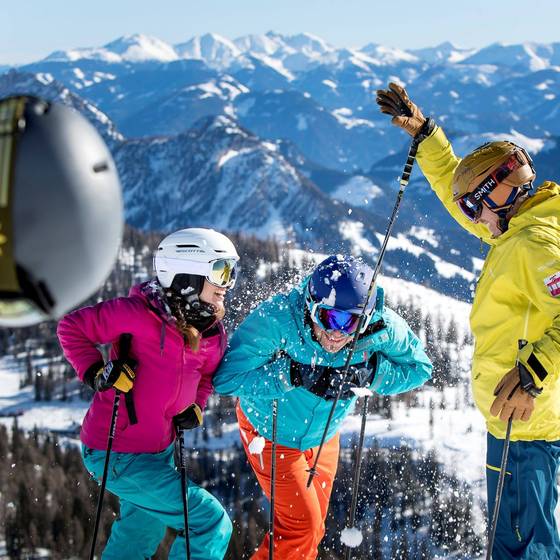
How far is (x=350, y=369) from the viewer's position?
16.3ft

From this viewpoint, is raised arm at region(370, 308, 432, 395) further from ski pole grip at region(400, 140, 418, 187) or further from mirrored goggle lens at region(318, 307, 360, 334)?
ski pole grip at region(400, 140, 418, 187)

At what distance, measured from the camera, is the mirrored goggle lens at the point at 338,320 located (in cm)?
472

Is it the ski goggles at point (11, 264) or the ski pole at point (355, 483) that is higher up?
the ski goggles at point (11, 264)

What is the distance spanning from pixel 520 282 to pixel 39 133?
3061mm

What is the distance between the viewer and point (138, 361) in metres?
4.62

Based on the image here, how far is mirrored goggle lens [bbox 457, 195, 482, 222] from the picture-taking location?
453 cm

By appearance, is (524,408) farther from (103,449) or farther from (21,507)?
(21,507)

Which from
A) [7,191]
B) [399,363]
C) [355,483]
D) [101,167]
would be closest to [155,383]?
[355,483]

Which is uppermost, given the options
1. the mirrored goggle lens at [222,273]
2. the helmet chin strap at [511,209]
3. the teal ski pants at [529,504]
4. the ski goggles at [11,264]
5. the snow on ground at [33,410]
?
the ski goggles at [11,264]

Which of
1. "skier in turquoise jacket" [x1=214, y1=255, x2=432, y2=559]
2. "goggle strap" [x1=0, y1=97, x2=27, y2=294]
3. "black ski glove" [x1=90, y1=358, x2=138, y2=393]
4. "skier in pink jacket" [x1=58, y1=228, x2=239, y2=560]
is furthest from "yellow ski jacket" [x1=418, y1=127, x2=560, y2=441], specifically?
"goggle strap" [x1=0, y1=97, x2=27, y2=294]

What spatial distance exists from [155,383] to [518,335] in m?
2.47

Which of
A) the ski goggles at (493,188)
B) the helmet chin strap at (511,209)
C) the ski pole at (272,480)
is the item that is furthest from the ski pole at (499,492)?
the ski pole at (272,480)

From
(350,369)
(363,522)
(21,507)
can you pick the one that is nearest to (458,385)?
(363,522)

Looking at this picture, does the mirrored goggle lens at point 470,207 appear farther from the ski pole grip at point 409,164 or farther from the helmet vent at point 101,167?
the helmet vent at point 101,167
